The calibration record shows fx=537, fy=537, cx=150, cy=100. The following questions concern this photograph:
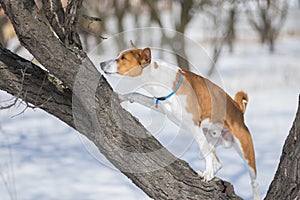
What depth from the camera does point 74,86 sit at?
2.40 meters

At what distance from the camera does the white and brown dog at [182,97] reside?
226 centimetres

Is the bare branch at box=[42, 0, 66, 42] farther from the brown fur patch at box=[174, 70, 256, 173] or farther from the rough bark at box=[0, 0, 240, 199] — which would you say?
the brown fur patch at box=[174, 70, 256, 173]

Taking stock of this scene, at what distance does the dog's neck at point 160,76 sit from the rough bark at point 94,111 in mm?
261

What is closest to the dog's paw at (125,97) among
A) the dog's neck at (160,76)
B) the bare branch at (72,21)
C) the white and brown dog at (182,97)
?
the white and brown dog at (182,97)

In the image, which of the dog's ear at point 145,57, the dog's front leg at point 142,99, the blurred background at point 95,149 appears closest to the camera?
the dog's ear at point 145,57

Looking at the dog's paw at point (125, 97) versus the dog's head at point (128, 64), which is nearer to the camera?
the dog's head at point (128, 64)

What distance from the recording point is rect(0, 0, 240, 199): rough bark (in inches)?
93.2

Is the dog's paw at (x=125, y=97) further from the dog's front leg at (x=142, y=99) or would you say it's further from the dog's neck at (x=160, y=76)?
the dog's neck at (x=160, y=76)

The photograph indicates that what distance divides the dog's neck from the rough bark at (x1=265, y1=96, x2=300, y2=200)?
55 centimetres

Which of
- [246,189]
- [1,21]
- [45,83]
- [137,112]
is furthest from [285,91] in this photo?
[45,83]

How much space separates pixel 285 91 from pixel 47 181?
5.96 m

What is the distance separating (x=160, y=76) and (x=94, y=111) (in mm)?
368

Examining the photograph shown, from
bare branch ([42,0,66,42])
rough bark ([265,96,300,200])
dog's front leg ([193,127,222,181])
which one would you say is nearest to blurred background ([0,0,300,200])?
dog's front leg ([193,127,222,181])

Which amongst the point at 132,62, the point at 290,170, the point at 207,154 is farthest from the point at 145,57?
the point at 290,170
